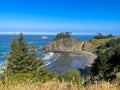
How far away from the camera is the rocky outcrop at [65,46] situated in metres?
121

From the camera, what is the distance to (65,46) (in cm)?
12262

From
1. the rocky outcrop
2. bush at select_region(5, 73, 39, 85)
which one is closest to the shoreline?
the rocky outcrop

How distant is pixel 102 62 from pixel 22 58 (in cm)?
1709

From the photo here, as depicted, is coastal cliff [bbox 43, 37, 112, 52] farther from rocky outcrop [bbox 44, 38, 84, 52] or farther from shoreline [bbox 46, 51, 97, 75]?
shoreline [bbox 46, 51, 97, 75]

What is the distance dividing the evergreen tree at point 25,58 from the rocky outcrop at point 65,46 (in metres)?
81.9

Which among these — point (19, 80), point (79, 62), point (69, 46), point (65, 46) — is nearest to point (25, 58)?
point (19, 80)

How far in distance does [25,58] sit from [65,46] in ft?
288

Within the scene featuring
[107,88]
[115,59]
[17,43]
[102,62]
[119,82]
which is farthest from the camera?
[115,59]

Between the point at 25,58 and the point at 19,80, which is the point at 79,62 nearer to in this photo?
the point at 25,58

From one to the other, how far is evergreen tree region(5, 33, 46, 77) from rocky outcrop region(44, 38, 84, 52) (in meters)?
81.9

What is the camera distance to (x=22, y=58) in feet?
116

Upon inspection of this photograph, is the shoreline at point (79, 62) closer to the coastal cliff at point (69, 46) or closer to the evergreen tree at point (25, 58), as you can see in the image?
the evergreen tree at point (25, 58)

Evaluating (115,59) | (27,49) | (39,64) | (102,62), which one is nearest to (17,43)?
(27,49)

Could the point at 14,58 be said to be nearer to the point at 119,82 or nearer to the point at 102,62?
the point at 102,62
